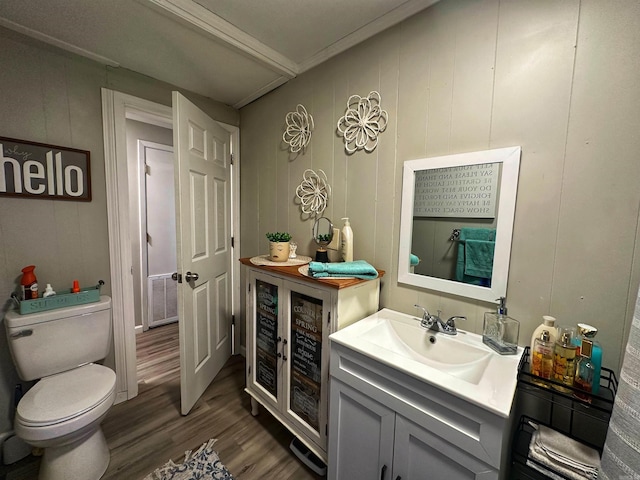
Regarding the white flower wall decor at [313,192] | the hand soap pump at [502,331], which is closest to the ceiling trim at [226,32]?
the white flower wall decor at [313,192]

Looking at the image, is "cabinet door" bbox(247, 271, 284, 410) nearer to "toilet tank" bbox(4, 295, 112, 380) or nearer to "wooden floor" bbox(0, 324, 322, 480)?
"wooden floor" bbox(0, 324, 322, 480)

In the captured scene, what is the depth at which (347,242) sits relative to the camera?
145 centimetres

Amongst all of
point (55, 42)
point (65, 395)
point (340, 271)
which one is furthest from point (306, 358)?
point (55, 42)

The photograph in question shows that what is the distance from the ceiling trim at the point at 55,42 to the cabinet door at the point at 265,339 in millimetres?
1652

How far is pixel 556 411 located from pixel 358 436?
29.7 inches

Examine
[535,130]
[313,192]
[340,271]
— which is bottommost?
[340,271]

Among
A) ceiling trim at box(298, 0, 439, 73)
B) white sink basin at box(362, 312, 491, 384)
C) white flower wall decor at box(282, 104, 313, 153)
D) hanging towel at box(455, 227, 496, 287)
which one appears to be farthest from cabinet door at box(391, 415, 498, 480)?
ceiling trim at box(298, 0, 439, 73)

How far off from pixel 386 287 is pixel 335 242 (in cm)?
39

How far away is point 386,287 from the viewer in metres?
1.43

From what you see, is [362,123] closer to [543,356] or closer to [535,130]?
[535,130]

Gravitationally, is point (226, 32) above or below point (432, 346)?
above

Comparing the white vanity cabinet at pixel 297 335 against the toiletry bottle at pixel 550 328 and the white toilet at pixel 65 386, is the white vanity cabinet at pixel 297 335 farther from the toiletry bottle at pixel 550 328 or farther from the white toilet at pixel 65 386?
the white toilet at pixel 65 386

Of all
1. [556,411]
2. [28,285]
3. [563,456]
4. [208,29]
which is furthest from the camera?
[28,285]

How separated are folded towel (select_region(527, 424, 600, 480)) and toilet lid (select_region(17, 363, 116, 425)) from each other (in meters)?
1.84
